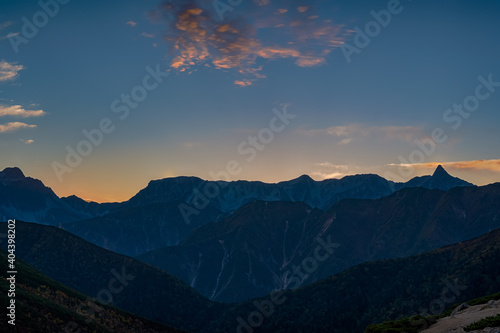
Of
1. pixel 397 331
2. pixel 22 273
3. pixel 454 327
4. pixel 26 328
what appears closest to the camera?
pixel 454 327

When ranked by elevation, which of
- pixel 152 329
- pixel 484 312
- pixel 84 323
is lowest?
pixel 152 329

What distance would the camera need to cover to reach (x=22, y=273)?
12888 centimetres

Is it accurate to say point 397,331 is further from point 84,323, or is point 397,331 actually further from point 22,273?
point 22,273

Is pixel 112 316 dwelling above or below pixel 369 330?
below

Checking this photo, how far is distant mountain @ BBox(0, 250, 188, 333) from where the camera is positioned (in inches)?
2820

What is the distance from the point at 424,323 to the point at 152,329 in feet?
370

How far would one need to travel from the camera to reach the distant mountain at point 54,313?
71.6m

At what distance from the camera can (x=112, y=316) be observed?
132 m

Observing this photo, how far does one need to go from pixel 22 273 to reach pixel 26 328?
2805 inches

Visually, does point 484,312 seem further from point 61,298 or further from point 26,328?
point 61,298

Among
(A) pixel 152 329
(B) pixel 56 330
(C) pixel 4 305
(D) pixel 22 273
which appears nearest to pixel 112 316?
(A) pixel 152 329

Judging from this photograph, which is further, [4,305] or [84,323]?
[84,323]

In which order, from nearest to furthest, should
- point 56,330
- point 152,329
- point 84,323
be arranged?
1. point 56,330
2. point 84,323
3. point 152,329

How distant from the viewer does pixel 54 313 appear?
8981 cm
